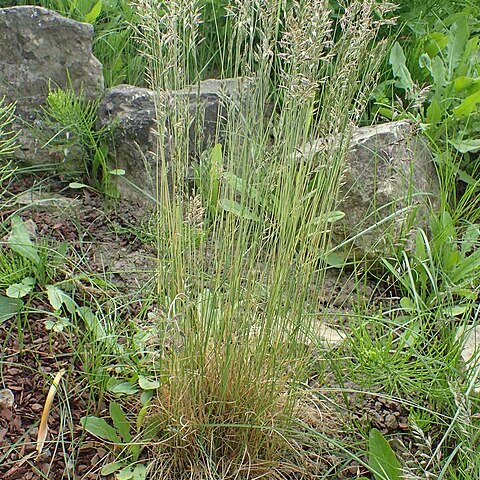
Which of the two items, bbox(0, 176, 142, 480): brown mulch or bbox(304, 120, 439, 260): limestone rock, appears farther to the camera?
bbox(304, 120, 439, 260): limestone rock

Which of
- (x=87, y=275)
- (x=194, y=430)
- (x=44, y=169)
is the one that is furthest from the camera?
(x=44, y=169)

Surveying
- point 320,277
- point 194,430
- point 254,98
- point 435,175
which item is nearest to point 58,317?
point 194,430

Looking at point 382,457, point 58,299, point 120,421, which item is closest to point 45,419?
point 120,421

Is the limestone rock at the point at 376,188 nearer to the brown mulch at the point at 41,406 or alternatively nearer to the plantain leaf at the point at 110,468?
the brown mulch at the point at 41,406

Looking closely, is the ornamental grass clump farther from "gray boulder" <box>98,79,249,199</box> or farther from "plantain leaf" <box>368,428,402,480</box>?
"gray boulder" <box>98,79,249,199</box>

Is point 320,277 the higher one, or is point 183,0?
point 183,0

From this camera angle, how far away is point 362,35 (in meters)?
1.71

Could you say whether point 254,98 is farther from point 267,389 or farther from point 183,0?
point 267,389

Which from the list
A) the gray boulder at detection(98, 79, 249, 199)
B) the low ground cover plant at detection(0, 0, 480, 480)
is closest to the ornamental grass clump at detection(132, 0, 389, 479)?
the low ground cover plant at detection(0, 0, 480, 480)

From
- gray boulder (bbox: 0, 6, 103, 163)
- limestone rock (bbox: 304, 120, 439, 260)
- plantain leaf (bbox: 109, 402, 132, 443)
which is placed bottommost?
plantain leaf (bbox: 109, 402, 132, 443)

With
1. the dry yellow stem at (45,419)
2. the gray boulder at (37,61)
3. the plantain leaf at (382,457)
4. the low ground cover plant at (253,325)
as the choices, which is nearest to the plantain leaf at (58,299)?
the low ground cover plant at (253,325)

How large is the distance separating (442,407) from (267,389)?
0.61 meters

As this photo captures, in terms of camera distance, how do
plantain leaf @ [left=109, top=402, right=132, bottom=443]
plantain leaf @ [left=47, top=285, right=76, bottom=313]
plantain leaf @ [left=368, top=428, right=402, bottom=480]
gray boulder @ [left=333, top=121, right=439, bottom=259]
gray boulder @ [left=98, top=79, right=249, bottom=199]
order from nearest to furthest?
plantain leaf @ [left=368, top=428, right=402, bottom=480]
plantain leaf @ [left=109, top=402, right=132, bottom=443]
plantain leaf @ [left=47, top=285, right=76, bottom=313]
gray boulder @ [left=333, top=121, right=439, bottom=259]
gray boulder @ [left=98, top=79, right=249, bottom=199]

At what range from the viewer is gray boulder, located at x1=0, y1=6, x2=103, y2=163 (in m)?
3.09
